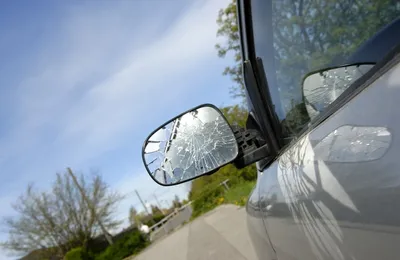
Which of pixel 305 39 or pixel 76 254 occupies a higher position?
pixel 76 254

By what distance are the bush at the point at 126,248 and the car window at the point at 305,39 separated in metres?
22.7

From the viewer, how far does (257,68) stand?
57.1 inches

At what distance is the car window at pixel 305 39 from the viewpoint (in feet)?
2.97

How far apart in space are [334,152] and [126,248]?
77.6ft

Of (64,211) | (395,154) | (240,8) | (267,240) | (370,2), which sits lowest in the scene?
(267,240)

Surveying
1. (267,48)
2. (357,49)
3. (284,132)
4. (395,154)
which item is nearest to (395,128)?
(395,154)

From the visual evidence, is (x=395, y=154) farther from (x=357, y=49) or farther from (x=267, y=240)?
(x=267, y=240)

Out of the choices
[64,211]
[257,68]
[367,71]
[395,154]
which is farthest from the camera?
[64,211]

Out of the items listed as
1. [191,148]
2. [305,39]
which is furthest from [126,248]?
[305,39]

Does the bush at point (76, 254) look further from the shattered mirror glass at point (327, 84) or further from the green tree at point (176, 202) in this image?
the shattered mirror glass at point (327, 84)

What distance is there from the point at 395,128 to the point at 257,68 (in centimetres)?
88

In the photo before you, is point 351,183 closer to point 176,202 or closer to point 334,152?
point 334,152

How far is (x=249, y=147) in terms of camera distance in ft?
4.49

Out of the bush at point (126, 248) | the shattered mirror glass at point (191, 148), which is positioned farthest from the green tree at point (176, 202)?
the shattered mirror glass at point (191, 148)
